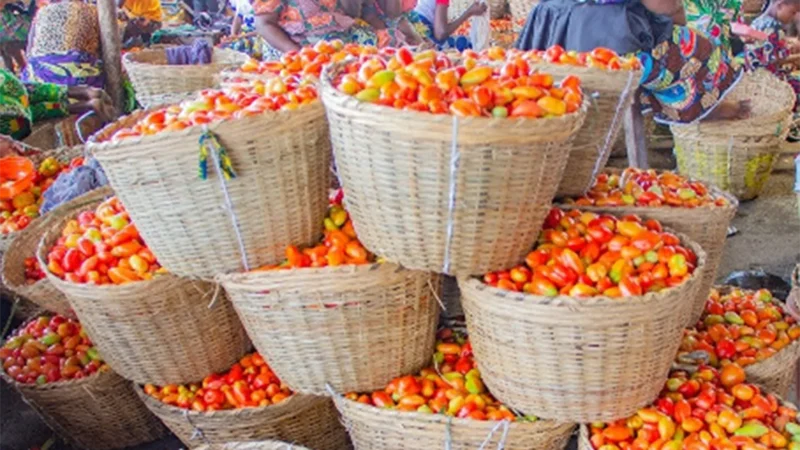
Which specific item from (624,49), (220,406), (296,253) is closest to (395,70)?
(296,253)

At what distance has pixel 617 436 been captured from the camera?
201cm

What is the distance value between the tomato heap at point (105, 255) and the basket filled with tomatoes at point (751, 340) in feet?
5.62

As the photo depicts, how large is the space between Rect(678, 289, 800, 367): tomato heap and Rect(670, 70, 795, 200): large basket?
5.70ft

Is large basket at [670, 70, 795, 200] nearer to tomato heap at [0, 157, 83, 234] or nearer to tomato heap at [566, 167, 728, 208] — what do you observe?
tomato heap at [566, 167, 728, 208]

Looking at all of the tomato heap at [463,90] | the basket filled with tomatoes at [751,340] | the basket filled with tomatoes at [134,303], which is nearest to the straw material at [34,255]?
the basket filled with tomatoes at [134,303]

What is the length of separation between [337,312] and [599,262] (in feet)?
2.39

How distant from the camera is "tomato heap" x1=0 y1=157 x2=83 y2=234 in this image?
321cm

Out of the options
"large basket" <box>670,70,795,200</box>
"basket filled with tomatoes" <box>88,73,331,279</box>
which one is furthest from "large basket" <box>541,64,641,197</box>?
"large basket" <box>670,70,795,200</box>

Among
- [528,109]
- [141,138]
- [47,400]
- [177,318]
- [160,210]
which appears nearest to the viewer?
[528,109]

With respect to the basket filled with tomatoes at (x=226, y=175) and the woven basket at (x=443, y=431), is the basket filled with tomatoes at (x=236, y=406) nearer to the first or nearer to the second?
the woven basket at (x=443, y=431)

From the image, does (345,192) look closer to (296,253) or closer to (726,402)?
(296,253)

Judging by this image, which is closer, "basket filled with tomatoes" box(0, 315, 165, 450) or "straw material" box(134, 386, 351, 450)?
"straw material" box(134, 386, 351, 450)

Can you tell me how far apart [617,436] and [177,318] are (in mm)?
1379

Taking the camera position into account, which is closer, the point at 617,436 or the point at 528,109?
the point at 528,109
